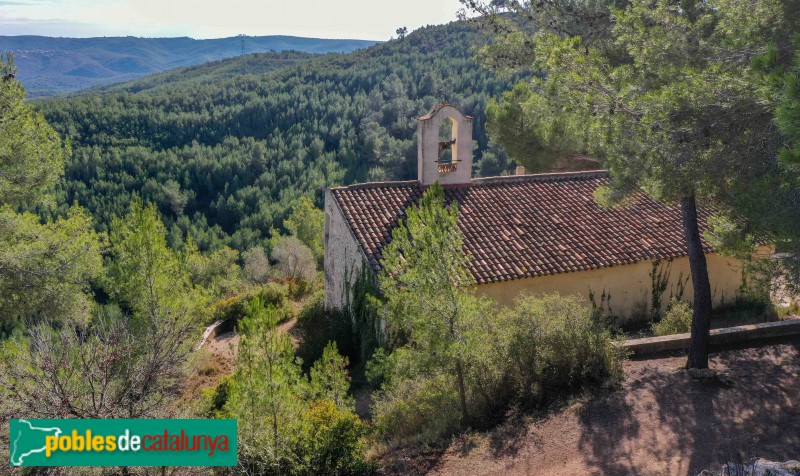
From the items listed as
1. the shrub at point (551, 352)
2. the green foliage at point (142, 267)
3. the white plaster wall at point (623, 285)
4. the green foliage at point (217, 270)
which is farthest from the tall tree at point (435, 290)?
the green foliage at point (217, 270)

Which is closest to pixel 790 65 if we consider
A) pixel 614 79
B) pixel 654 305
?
pixel 614 79

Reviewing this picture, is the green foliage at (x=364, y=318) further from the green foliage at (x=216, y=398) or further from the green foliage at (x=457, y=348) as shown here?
the green foliage at (x=457, y=348)

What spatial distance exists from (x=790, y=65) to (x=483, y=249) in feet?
24.5

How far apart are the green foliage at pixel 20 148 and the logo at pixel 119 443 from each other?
319 inches

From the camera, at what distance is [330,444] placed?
280 inches

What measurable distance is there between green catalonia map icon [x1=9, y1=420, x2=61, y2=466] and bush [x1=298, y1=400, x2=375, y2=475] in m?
2.80

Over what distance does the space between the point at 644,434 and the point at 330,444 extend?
4.38 meters

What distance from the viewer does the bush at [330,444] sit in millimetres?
7000

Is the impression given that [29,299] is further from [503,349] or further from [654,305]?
[654,305]

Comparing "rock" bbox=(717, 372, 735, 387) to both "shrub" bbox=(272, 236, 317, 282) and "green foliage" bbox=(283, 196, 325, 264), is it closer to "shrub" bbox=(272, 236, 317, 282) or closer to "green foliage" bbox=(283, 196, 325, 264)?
"shrub" bbox=(272, 236, 317, 282)

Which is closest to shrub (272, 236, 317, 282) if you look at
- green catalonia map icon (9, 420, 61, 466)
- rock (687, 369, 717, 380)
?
rock (687, 369, 717, 380)

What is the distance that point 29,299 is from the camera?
12531mm

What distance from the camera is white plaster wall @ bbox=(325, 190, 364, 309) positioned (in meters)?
14.0

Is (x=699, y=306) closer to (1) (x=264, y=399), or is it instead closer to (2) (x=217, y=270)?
(1) (x=264, y=399)
